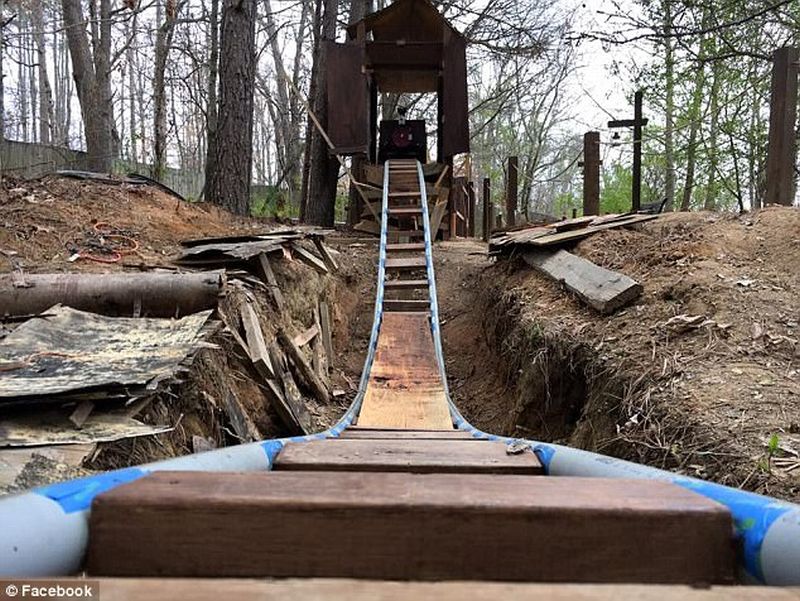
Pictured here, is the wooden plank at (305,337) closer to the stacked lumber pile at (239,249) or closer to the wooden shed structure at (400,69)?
the stacked lumber pile at (239,249)

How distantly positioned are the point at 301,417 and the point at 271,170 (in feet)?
116

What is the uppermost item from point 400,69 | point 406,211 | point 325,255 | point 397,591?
point 400,69

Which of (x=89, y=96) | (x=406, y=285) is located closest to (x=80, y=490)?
(x=406, y=285)

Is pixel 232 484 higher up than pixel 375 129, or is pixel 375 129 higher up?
pixel 375 129

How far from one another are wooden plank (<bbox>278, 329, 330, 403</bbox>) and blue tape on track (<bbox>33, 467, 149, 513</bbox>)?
12.4ft

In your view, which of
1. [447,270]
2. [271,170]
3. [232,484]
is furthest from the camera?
[271,170]

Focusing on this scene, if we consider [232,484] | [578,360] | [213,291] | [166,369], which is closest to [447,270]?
[578,360]

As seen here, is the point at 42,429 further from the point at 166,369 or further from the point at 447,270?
the point at 447,270

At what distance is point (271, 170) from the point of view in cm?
3762

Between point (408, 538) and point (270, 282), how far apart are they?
439 cm

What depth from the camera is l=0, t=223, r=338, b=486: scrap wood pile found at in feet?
7.35

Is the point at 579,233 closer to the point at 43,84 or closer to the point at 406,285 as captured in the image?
the point at 406,285

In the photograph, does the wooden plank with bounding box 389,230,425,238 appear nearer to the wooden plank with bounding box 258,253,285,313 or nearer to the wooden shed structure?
the wooden shed structure

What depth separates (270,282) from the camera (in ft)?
17.0
